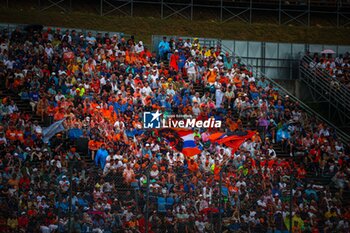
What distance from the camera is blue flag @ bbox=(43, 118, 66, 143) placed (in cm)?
2864

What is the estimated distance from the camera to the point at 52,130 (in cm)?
2880

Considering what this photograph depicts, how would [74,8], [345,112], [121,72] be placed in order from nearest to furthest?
[121,72] → [345,112] → [74,8]

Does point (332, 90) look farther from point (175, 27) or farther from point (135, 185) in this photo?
point (135, 185)

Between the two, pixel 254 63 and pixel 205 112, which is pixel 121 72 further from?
pixel 254 63

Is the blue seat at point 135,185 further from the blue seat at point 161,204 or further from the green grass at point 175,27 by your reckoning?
the green grass at point 175,27

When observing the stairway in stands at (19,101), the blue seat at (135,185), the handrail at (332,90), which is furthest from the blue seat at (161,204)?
the handrail at (332,90)

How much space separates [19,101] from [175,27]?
14.1m

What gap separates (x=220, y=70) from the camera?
118ft

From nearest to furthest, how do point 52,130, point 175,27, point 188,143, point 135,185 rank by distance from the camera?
point 135,185, point 52,130, point 188,143, point 175,27

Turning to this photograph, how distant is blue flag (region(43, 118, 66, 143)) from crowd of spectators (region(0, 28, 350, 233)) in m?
0.24

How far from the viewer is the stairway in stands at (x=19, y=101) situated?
101ft

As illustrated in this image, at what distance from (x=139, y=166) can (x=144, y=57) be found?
9639 millimetres

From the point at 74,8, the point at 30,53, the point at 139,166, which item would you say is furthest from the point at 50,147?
the point at 74,8

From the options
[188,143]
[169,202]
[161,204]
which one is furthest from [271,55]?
[161,204]
